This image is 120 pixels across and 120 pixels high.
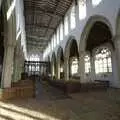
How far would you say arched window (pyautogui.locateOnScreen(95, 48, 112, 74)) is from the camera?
13.8 meters

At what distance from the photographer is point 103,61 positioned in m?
14.6

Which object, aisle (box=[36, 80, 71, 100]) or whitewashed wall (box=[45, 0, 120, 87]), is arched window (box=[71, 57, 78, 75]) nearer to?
whitewashed wall (box=[45, 0, 120, 87])

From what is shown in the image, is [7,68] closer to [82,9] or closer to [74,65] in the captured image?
[82,9]

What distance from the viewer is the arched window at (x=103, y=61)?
45.2ft

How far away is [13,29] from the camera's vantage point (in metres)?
7.41

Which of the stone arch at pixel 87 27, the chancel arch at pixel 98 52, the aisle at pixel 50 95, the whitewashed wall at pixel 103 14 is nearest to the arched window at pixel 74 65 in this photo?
the chancel arch at pixel 98 52

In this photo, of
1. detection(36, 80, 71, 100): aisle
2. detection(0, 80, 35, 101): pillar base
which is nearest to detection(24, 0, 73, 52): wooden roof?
detection(36, 80, 71, 100): aisle

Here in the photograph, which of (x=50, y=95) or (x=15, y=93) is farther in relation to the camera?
(x=50, y=95)

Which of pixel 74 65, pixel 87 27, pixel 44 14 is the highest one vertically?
pixel 44 14

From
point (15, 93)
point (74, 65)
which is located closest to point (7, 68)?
point (15, 93)

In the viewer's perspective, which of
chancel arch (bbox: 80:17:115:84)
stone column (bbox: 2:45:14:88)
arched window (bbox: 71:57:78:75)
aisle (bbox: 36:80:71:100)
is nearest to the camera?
stone column (bbox: 2:45:14:88)

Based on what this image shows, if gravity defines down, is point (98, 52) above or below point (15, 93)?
above

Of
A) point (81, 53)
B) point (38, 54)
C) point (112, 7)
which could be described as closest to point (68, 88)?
point (81, 53)

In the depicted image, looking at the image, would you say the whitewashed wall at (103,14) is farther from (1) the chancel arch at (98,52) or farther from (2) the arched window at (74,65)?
(2) the arched window at (74,65)
